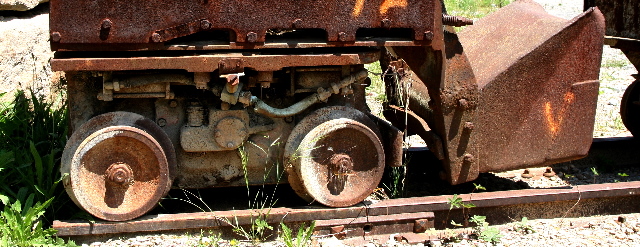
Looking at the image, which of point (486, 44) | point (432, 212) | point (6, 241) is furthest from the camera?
point (486, 44)

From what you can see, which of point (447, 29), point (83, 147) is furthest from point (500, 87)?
point (83, 147)

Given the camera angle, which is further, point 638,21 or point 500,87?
point 638,21

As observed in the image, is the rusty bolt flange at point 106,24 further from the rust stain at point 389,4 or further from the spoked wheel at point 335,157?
the rust stain at point 389,4

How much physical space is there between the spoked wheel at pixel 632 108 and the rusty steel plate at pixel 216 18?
284cm

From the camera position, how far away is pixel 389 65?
5.50 meters

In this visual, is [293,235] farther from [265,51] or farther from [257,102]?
[265,51]

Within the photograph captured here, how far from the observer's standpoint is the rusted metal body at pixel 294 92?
4.15m

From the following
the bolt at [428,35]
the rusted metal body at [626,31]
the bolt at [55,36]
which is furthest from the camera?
the rusted metal body at [626,31]

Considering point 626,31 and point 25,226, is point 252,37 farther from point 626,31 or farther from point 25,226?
point 626,31

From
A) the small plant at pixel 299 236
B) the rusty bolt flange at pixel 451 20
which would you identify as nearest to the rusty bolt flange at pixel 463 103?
the rusty bolt flange at pixel 451 20

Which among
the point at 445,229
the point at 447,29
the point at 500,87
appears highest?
the point at 447,29

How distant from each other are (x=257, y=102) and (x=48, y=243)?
4.51 feet

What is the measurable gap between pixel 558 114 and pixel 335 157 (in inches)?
59.3

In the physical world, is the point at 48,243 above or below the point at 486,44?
below
